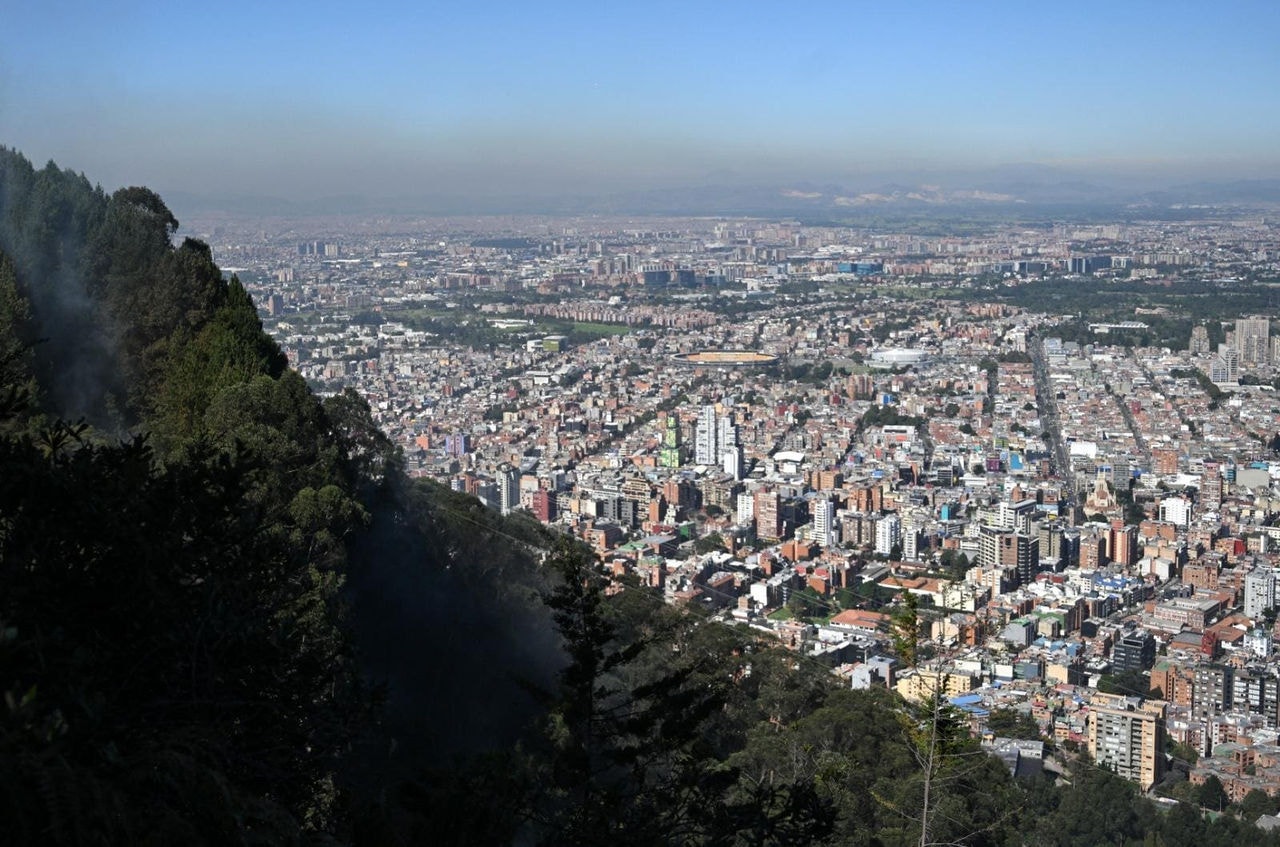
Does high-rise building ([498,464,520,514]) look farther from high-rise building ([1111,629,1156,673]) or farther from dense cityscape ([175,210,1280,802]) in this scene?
high-rise building ([1111,629,1156,673])

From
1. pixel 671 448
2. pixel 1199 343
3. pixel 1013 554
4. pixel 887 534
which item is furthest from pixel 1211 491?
pixel 1199 343

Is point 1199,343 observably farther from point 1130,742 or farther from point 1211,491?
point 1130,742

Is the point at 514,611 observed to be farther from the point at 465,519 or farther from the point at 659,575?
the point at 659,575

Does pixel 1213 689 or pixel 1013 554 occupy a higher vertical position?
pixel 1013 554

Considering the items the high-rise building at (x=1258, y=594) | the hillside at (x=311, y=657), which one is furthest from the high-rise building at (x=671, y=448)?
the hillside at (x=311, y=657)

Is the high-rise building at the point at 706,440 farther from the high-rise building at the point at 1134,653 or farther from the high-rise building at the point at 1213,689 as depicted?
the high-rise building at the point at 1213,689

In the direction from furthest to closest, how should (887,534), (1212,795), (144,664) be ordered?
1. (887,534)
2. (1212,795)
3. (144,664)

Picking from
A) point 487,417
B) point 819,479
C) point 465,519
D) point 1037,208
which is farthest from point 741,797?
point 1037,208
